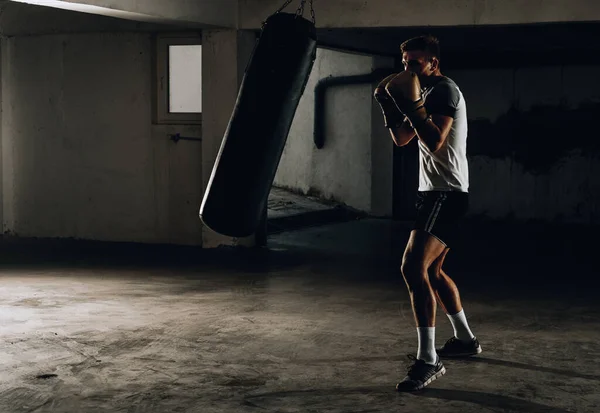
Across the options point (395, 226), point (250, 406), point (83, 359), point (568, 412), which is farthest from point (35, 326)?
point (395, 226)

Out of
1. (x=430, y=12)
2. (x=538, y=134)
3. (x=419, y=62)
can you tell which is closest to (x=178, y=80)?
(x=430, y=12)

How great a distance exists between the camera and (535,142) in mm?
11719

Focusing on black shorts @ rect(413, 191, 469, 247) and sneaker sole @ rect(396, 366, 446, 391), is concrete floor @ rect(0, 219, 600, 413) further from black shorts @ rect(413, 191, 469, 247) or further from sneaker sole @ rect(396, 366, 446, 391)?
black shorts @ rect(413, 191, 469, 247)

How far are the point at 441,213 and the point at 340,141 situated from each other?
837cm

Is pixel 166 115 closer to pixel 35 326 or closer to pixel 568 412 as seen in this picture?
pixel 35 326

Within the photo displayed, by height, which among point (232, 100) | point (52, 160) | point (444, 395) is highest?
point (232, 100)

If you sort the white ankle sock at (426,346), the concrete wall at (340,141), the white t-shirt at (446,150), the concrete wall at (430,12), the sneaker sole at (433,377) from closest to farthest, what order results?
the sneaker sole at (433,377)
the white ankle sock at (426,346)
the white t-shirt at (446,150)
the concrete wall at (430,12)
the concrete wall at (340,141)

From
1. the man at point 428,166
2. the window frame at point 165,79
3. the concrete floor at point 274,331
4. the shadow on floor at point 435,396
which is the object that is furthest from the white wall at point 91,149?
the shadow on floor at point 435,396

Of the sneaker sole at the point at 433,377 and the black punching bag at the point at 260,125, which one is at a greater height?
the black punching bag at the point at 260,125

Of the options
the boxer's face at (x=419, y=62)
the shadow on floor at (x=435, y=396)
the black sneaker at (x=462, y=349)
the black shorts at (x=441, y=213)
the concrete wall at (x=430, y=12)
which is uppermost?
the concrete wall at (x=430, y=12)

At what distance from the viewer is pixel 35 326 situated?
538cm

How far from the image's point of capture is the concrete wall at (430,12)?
317 inches

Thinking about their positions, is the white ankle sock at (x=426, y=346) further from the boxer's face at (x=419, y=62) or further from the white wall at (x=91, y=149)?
the white wall at (x=91, y=149)

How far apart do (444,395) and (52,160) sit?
691 centimetres
